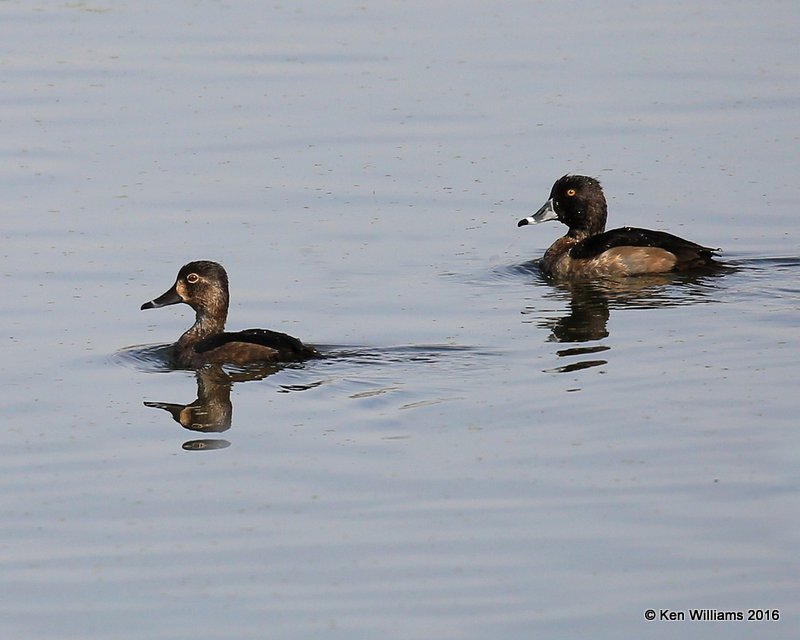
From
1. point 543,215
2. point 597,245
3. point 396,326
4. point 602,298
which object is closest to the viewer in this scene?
point 396,326

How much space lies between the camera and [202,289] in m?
13.6

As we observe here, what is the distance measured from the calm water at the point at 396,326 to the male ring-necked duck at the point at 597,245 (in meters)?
0.32

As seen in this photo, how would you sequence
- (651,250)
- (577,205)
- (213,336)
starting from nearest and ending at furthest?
(213,336) < (651,250) < (577,205)

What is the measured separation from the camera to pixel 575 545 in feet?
28.6

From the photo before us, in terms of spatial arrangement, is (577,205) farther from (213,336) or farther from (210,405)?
(210,405)

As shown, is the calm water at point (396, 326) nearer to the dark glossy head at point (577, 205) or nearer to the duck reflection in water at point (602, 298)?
the duck reflection in water at point (602, 298)

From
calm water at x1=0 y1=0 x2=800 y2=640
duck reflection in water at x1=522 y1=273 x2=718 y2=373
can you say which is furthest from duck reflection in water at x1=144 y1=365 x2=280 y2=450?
duck reflection in water at x1=522 y1=273 x2=718 y2=373

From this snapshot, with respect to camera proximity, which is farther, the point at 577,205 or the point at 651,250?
the point at 577,205

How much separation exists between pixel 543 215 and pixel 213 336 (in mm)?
4876

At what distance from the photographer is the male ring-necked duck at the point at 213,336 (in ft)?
41.4

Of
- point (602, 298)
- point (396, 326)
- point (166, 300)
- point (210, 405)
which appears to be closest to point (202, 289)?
point (166, 300)

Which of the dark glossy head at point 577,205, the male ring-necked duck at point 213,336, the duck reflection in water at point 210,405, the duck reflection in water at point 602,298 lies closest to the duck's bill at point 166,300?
the male ring-necked duck at point 213,336

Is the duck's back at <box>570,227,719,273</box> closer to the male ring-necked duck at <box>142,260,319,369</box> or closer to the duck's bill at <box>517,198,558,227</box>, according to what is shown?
the duck's bill at <box>517,198,558,227</box>

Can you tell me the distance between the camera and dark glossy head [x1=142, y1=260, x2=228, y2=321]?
13508 mm
